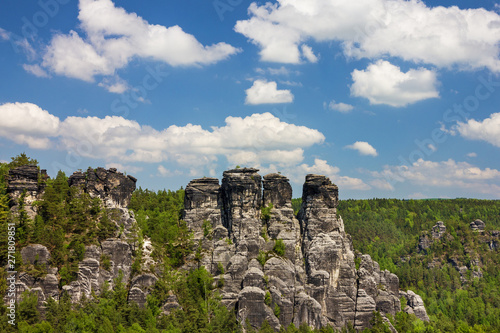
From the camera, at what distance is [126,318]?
70.4 metres

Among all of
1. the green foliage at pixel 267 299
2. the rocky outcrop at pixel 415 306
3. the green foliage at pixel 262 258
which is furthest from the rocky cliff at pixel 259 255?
the rocky outcrop at pixel 415 306

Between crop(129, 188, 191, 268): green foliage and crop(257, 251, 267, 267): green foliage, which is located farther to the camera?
crop(129, 188, 191, 268): green foliage

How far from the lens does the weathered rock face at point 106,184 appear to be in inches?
3361

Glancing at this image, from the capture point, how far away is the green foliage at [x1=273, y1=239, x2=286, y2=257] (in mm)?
85812

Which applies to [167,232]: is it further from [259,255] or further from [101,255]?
[259,255]

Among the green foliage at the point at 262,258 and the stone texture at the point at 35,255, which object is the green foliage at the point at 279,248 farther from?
the stone texture at the point at 35,255

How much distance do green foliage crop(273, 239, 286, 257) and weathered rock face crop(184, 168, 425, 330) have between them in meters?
0.42

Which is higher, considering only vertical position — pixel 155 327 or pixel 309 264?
pixel 309 264

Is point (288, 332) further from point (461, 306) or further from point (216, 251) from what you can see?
point (461, 306)

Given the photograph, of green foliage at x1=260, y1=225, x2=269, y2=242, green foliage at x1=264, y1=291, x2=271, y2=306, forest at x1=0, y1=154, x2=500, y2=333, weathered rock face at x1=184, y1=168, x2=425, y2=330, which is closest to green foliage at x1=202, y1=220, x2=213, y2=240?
weathered rock face at x1=184, y1=168, x2=425, y2=330

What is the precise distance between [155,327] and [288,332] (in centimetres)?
2405

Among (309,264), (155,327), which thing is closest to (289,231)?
(309,264)

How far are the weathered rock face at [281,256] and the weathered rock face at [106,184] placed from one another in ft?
46.5

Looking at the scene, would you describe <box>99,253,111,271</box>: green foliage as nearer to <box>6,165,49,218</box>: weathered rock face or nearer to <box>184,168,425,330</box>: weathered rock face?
<box>6,165,49,218</box>: weathered rock face
